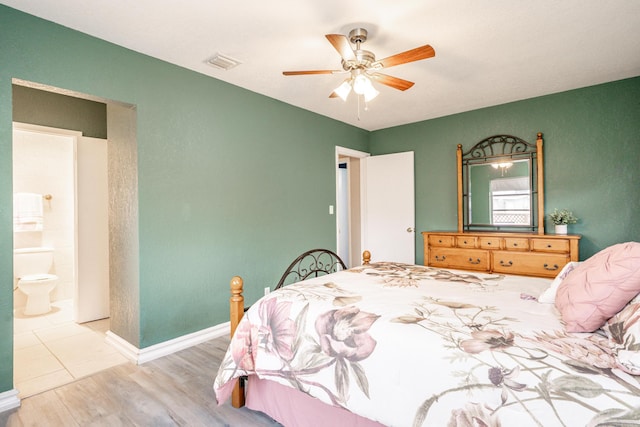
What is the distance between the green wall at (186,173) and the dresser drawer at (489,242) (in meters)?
2.07

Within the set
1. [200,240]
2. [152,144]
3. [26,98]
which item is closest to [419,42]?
[152,144]

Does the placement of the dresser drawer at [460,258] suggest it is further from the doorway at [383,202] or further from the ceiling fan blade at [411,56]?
the ceiling fan blade at [411,56]

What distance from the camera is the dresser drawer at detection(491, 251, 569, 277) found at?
3.51 m

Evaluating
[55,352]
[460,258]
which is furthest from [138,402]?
[460,258]

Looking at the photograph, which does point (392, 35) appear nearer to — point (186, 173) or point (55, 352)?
point (186, 173)

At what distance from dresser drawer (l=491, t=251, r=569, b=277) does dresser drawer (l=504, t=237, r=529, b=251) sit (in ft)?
0.23

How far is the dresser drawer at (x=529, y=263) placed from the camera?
3514 mm

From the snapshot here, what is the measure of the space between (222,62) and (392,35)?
144 centimetres

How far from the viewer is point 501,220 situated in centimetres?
415

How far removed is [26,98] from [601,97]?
587cm

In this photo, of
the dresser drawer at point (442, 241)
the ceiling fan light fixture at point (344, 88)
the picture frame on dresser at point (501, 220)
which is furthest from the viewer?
the dresser drawer at point (442, 241)

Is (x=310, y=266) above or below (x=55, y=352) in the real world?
above

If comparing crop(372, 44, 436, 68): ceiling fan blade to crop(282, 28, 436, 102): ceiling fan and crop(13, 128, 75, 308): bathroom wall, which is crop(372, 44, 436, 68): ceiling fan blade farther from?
crop(13, 128, 75, 308): bathroom wall

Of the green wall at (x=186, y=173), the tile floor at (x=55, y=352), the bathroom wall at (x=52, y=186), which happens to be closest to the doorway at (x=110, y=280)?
the tile floor at (x=55, y=352)
